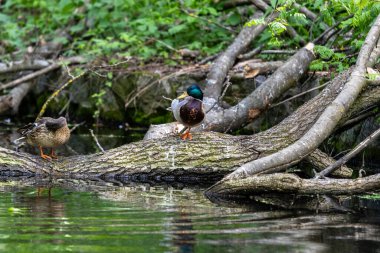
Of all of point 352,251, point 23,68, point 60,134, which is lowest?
point 352,251

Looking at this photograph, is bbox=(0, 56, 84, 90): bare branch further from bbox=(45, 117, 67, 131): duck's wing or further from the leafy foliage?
bbox=(45, 117, 67, 131): duck's wing

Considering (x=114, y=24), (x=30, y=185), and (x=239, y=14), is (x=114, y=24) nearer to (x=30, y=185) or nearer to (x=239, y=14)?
(x=239, y=14)

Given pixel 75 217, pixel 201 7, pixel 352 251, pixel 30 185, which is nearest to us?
pixel 352 251

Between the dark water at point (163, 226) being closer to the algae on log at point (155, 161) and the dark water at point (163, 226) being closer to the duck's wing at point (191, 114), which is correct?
the algae on log at point (155, 161)

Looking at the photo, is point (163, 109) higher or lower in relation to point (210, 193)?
higher

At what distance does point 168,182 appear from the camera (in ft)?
28.3

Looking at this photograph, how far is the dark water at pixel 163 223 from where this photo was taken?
17.3 ft

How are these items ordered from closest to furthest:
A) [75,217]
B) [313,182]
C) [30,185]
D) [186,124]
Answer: [75,217], [313,182], [30,185], [186,124]

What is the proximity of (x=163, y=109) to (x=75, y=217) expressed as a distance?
7.14m

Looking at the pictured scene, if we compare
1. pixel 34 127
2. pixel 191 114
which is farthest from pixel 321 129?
pixel 34 127

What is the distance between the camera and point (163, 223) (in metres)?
6.09

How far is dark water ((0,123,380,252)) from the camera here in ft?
17.3

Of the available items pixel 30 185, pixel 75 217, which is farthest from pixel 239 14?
pixel 75 217

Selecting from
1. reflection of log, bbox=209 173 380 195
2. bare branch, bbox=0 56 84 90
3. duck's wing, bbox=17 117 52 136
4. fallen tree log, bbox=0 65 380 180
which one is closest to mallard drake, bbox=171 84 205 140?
fallen tree log, bbox=0 65 380 180
